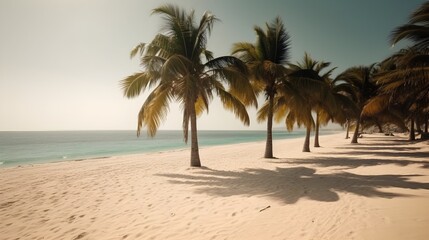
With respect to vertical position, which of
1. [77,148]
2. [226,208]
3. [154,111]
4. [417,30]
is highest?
[417,30]

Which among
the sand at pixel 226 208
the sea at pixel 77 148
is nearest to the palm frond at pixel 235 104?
the sand at pixel 226 208

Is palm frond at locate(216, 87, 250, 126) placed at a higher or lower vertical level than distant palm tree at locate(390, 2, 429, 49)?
lower

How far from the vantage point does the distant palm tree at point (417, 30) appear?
403 inches

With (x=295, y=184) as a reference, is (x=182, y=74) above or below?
above

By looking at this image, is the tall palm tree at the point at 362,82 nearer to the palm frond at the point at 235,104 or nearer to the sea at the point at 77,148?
the palm frond at the point at 235,104

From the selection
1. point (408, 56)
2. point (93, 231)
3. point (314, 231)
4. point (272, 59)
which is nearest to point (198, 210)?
point (93, 231)

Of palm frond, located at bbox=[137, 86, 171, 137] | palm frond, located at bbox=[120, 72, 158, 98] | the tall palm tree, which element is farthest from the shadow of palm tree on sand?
the tall palm tree

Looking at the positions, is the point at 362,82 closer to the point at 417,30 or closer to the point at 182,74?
the point at 417,30

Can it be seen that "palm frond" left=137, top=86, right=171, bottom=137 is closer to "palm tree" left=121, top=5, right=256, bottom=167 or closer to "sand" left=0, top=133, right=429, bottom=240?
"palm tree" left=121, top=5, right=256, bottom=167

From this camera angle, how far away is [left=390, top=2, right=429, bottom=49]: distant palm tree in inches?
403

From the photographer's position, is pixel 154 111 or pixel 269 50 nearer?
pixel 154 111

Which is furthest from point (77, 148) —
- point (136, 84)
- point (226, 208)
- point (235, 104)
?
point (226, 208)

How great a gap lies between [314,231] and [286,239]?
1.77 ft

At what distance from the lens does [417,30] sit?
34.9 feet
